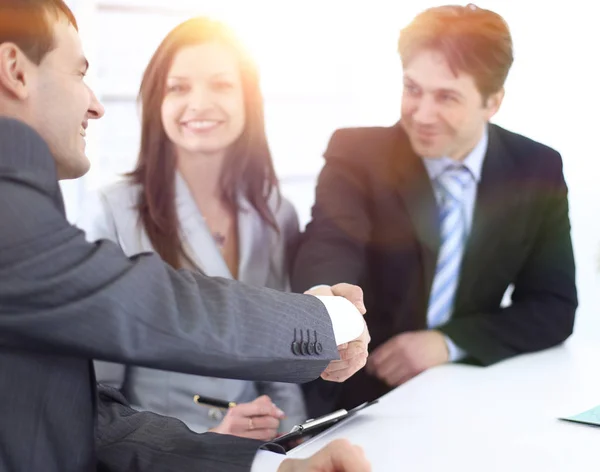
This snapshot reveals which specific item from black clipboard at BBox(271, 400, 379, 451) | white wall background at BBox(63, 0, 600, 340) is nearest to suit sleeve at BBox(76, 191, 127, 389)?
white wall background at BBox(63, 0, 600, 340)

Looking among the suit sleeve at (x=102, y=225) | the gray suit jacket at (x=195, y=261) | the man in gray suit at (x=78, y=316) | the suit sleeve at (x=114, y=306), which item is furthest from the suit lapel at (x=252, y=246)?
the suit sleeve at (x=114, y=306)

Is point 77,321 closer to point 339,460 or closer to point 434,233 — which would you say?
point 339,460

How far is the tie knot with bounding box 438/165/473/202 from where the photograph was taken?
1.47m

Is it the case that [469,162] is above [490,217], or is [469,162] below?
above

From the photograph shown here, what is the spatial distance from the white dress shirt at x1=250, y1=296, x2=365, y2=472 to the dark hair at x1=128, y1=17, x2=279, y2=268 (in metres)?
0.66

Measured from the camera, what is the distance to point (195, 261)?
141cm

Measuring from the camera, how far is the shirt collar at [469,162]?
146 centimetres

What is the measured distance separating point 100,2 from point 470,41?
81cm

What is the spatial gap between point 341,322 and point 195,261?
668 millimetres

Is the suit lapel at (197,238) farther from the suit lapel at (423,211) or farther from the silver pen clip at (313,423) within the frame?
the silver pen clip at (313,423)

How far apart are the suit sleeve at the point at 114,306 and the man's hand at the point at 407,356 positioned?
2.28 feet

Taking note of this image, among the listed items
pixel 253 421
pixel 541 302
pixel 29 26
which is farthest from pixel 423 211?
pixel 29 26

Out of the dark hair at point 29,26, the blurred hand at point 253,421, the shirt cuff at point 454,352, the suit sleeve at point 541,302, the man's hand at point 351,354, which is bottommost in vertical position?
the blurred hand at point 253,421

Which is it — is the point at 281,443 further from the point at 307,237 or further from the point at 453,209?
the point at 453,209
